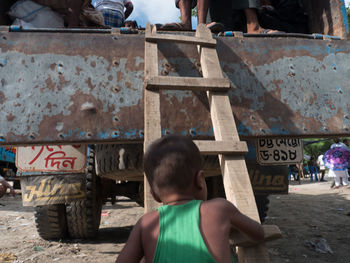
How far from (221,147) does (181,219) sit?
0.45 m

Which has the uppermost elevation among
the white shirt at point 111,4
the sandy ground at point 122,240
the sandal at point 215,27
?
the white shirt at point 111,4

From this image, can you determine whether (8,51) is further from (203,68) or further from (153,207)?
(153,207)

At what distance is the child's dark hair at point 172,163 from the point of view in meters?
1.16

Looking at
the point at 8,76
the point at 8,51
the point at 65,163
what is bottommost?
the point at 65,163

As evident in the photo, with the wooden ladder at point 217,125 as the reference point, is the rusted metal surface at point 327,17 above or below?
above

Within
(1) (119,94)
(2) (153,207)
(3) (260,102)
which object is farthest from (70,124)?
(3) (260,102)

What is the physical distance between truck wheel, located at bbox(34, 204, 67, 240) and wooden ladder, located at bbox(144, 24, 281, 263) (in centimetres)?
248

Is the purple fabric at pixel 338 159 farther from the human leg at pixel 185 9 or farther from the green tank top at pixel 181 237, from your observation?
the green tank top at pixel 181 237

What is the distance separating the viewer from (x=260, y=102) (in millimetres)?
1866

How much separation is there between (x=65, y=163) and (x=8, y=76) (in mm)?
1335

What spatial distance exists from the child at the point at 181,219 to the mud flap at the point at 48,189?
204cm

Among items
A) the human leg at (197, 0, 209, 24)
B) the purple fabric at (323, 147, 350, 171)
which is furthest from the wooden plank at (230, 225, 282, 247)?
the purple fabric at (323, 147, 350, 171)

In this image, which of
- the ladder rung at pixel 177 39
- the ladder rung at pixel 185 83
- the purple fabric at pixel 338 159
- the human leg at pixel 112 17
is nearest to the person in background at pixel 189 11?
the ladder rung at pixel 177 39

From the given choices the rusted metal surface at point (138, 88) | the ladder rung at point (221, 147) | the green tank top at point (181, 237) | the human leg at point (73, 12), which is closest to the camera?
the green tank top at point (181, 237)
